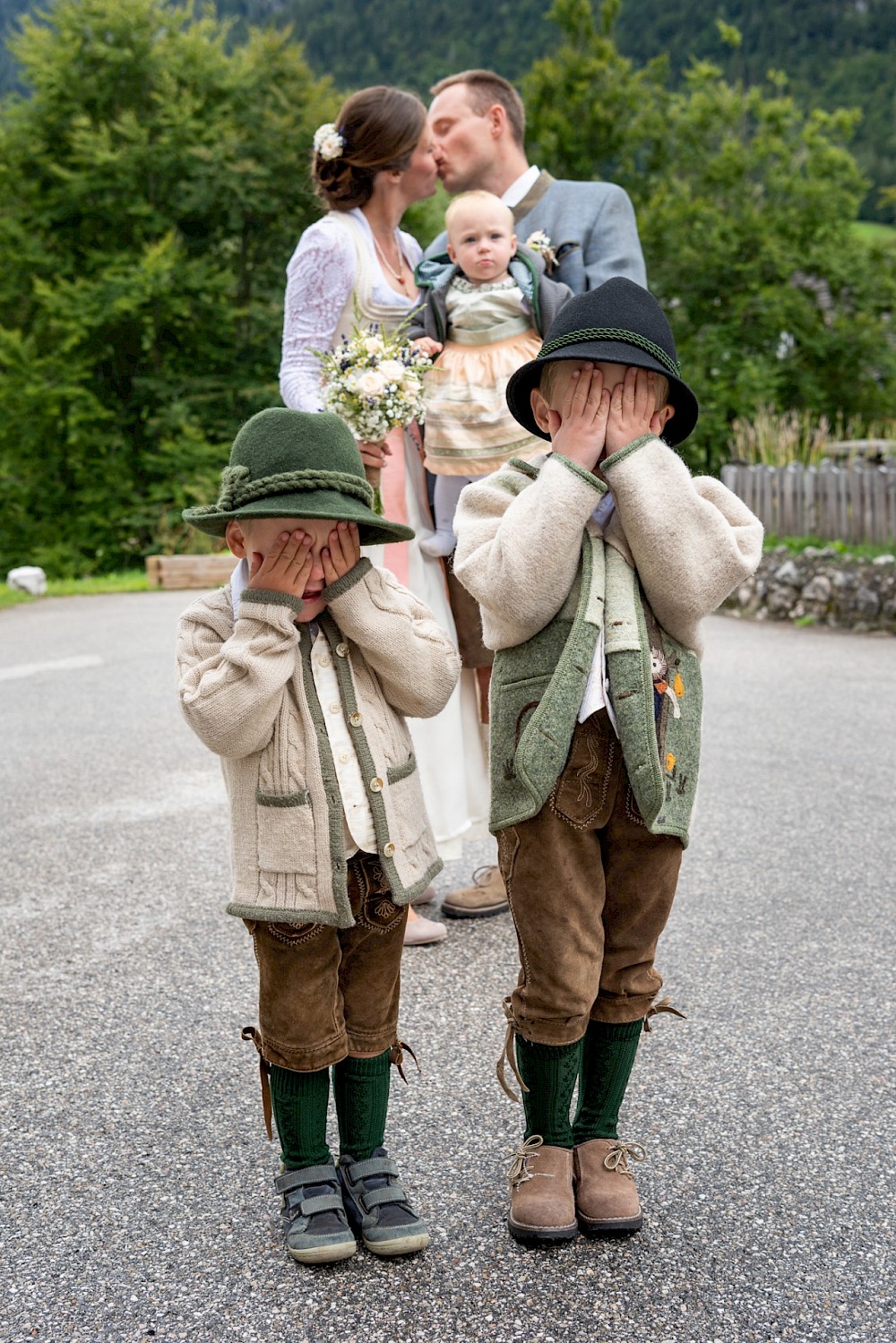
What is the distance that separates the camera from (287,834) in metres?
2.23

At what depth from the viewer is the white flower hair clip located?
362 centimetres

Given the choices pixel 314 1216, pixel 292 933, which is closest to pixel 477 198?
pixel 292 933

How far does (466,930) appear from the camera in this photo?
395 cm

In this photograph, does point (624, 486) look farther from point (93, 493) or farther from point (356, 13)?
point (356, 13)

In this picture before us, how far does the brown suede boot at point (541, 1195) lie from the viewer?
228 cm

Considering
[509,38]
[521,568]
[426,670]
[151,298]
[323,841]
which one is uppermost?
[509,38]

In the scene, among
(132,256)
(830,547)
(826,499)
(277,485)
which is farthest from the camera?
(132,256)

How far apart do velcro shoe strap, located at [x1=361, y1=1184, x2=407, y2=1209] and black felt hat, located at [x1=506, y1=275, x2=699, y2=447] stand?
1.45 m

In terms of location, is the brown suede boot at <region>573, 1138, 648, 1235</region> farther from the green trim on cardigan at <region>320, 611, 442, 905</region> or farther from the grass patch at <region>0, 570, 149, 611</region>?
the grass patch at <region>0, 570, 149, 611</region>

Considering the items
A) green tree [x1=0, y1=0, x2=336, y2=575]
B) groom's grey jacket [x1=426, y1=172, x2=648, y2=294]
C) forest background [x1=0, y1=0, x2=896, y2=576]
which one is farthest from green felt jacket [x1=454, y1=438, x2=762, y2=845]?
green tree [x1=0, y1=0, x2=336, y2=575]

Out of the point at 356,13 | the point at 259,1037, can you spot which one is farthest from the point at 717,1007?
the point at 356,13

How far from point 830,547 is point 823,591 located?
627mm

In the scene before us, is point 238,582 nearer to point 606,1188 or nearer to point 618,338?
point 618,338

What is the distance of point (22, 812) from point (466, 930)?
2530 millimetres
